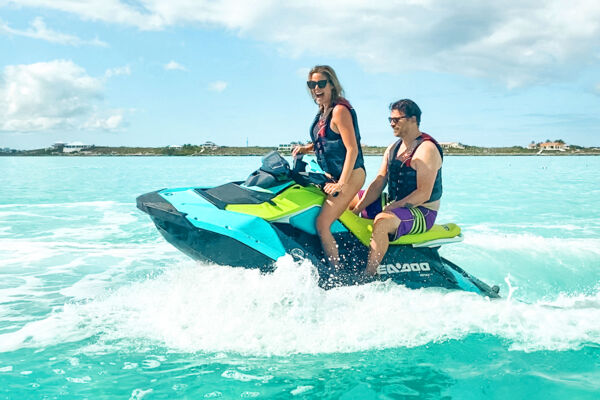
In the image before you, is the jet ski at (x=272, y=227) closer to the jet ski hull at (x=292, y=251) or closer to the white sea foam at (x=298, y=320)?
the jet ski hull at (x=292, y=251)

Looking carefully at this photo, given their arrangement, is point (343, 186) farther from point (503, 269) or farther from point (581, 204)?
point (581, 204)

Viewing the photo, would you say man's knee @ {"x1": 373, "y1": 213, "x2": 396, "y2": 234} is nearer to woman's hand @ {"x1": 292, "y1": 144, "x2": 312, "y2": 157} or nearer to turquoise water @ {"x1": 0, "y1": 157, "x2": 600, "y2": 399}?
turquoise water @ {"x1": 0, "y1": 157, "x2": 600, "y2": 399}

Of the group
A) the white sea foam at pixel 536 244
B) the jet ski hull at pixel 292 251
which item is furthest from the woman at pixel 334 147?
the white sea foam at pixel 536 244

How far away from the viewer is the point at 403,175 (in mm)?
4258

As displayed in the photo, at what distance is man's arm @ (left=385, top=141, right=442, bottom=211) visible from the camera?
13.5 feet

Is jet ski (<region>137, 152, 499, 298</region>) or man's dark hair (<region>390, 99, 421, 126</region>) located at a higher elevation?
man's dark hair (<region>390, 99, 421, 126</region>)

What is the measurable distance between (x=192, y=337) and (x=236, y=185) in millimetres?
1247

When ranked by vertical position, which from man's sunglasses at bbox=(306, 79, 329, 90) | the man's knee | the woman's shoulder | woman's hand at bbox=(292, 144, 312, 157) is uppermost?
man's sunglasses at bbox=(306, 79, 329, 90)

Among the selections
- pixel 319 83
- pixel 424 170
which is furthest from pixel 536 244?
pixel 319 83

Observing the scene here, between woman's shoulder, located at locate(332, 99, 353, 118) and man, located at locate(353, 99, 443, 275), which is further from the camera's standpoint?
man, located at locate(353, 99, 443, 275)

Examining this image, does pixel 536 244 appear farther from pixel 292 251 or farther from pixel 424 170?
pixel 292 251

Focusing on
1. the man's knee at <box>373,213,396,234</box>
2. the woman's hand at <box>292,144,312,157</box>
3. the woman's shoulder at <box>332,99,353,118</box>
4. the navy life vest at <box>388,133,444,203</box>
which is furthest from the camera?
the woman's hand at <box>292,144,312,157</box>

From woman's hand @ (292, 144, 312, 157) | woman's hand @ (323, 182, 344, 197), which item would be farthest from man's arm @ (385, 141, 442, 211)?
woman's hand @ (292, 144, 312, 157)

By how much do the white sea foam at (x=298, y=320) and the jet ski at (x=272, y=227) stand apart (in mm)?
131
